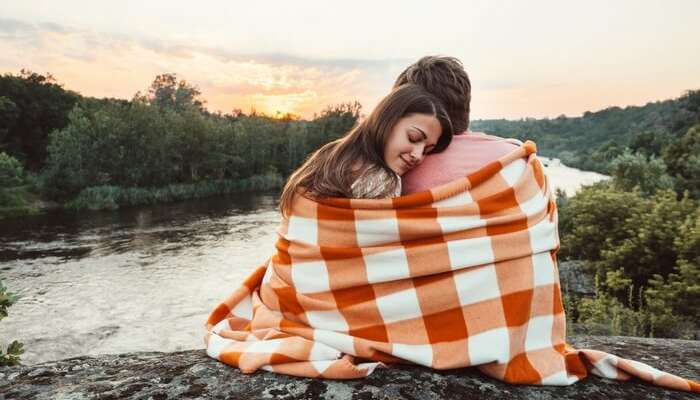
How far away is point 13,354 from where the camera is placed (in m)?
3.24

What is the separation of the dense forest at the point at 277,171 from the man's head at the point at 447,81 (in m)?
4.01

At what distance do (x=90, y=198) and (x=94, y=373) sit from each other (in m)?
30.9

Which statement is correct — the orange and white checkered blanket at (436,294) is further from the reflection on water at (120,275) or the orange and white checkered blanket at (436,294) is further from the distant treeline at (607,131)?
the distant treeline at (607,131)

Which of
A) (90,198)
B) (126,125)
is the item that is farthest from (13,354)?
(126,125)

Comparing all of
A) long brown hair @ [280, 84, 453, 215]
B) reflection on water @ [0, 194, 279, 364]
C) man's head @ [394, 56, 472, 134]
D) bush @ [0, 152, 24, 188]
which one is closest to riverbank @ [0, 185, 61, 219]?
bush @ [0, 152, 24, 188]

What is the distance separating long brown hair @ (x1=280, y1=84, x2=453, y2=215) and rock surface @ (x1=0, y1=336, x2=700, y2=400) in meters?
0.76

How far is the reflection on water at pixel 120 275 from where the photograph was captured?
1020 cm

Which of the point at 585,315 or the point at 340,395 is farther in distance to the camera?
the point at 585,315

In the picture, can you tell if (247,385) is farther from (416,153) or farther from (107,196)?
(107,196)

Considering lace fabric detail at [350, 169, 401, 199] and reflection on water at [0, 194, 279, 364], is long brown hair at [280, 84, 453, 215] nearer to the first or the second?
lace fabric detail at [350, 169, 401, 199]

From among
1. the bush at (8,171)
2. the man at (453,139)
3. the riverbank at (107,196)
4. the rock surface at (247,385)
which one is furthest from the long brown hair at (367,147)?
the bush at (8,171)

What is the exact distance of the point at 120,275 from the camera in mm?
14773

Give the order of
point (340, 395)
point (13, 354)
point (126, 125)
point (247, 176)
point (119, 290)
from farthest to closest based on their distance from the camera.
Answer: point (247, 176) < point (126, 125) < point (119, 290) < point (13, 354) < point (340, 395)

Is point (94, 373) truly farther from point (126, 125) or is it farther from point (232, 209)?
point (126, 125)
